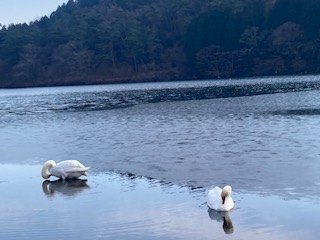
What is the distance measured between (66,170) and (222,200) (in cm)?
696

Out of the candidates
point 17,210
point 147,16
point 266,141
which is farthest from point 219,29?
point 17,210

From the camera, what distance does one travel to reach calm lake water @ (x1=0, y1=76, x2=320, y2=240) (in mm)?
13258

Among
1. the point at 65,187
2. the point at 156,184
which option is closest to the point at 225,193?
the point at 156,184

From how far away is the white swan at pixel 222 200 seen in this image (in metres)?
14.1

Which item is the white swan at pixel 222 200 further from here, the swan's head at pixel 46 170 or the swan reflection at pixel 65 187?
the swan's head at pixel 46 170

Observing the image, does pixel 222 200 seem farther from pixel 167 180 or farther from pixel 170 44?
pixel 170 44

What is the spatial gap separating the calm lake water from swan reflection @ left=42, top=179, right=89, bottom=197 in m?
0.04

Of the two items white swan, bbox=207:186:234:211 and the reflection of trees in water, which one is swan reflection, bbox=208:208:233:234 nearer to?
white swan, bbox=207:186:234:211

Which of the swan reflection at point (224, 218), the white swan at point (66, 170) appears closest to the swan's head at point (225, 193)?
the swan reflection at point (224, 218)

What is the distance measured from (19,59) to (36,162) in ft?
400

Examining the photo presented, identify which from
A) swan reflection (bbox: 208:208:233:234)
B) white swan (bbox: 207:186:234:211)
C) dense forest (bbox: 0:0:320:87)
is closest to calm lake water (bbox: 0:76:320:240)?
swan reflection (bbox: 208:208:233:234)

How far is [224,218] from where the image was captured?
13703 millimetres

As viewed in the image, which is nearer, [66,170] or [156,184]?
[156,184]

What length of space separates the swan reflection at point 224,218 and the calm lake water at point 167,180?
24 millimetres
